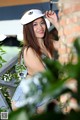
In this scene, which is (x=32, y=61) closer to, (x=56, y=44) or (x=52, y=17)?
(x=56, y=44)

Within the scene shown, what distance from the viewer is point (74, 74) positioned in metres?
0.96

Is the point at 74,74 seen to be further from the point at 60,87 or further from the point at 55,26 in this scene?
the point at 55,26

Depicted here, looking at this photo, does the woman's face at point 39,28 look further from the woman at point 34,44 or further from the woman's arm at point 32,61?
the woman's arm at point 32,61

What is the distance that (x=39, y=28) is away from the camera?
3662 mm

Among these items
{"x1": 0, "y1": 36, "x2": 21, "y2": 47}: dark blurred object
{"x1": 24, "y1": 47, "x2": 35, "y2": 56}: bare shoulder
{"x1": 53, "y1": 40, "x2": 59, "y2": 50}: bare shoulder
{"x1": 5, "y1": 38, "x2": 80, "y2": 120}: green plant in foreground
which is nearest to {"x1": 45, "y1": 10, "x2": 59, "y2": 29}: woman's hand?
{"x1": 53, "y1": 40, "x2": 59, "y2": 50}: bare shoulder

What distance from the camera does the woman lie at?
3385mm

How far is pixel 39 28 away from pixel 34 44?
7.8 inches

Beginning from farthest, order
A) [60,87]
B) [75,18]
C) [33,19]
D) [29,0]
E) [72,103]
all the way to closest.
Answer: [29,0] < [33,19] < [75,18] < [72,103] < [60,87]

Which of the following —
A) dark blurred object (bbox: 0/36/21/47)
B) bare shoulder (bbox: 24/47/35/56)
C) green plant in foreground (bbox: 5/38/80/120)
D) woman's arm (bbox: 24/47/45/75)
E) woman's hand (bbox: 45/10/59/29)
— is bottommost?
dark blurred object (bbox: 0/36/21/47)

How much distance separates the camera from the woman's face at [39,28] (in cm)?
366

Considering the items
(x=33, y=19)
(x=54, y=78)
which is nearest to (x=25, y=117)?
(x=54, y=78)

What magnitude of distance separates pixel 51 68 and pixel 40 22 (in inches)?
108

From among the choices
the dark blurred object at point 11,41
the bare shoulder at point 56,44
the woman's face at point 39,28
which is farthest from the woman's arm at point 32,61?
the dark blurred object at point 11,41

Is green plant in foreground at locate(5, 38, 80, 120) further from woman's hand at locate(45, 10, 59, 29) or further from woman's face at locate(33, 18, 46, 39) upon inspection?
woman's hand at locate(45, 10, 59, 29)
